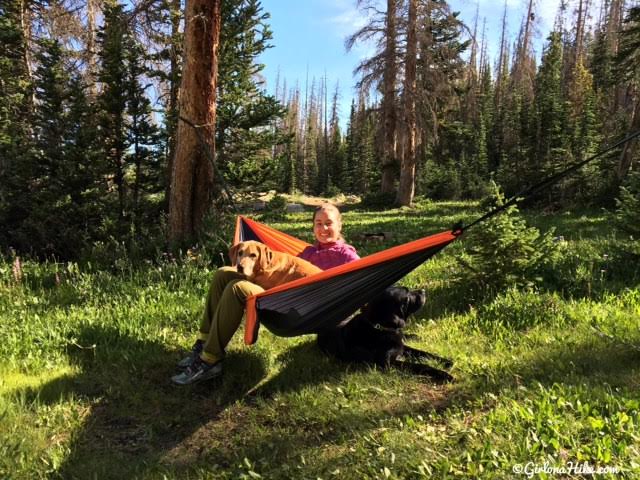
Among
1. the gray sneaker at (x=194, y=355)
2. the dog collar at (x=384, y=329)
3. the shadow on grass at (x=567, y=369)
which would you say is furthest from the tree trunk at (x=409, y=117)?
the gray sneaker at (x=194, y=355)

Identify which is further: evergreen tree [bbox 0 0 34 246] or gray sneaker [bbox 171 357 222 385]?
evergreen tree [bbox 0 0 34 246]

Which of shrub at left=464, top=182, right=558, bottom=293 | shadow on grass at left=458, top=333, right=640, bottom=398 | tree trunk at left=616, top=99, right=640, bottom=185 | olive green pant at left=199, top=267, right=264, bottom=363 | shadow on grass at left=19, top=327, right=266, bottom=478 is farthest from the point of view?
tree trunk at left=616, top=99, right=640, bottom=185

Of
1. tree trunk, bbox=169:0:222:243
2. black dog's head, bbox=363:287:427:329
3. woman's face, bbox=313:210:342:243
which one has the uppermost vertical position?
tree trunk, bbox=169:0:222:243

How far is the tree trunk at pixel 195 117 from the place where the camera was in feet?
20.4

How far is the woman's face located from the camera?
3.54 m

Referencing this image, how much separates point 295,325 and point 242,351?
1.09 meters

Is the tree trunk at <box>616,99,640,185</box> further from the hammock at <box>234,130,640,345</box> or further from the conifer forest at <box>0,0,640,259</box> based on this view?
the hammock at <box>234,130,640,345</box>

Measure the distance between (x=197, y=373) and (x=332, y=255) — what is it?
1.33 m

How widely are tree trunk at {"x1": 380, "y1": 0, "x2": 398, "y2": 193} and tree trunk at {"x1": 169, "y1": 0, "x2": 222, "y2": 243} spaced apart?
11.7 metres

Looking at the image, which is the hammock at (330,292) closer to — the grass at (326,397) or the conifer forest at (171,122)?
the grass at (326,397)

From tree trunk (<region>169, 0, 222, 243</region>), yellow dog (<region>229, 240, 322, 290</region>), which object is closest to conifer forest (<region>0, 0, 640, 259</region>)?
tree trunk (<region>169, 0, 222, 243</region>)

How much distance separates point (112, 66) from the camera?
11.5 m

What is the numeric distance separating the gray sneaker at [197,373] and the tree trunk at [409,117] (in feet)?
50.1

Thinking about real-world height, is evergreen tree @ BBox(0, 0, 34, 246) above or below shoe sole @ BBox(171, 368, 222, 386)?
above
